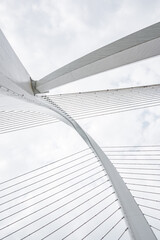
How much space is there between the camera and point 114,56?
4.27m

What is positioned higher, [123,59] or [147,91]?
[147,91]

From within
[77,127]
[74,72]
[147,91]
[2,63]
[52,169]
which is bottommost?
[52,169]

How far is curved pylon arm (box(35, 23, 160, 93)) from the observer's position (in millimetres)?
3707

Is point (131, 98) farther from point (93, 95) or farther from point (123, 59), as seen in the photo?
point (123, 59)

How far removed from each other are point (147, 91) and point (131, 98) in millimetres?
647

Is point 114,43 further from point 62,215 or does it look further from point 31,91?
point 62,215

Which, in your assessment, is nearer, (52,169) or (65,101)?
(52,169)

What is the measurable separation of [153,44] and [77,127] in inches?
236

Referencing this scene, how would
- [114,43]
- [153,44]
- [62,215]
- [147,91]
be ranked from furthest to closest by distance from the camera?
[147,91] → [62,215] → [114,43] → [153,44]

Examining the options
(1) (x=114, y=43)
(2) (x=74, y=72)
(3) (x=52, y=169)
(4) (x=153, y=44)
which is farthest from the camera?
(3) (x=52, y=169)

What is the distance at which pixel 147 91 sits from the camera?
29.2 ft

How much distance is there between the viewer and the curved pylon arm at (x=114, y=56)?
371cm

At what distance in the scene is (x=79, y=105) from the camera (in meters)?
9.30

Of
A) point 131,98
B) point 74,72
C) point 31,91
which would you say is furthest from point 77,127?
point 74,72
